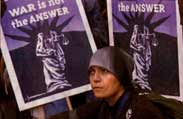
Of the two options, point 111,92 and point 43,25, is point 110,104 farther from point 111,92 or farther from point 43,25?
point 43,25

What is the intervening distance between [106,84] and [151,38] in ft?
2.49

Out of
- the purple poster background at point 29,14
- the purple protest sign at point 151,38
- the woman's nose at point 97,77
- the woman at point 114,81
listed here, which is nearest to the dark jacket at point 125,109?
the woman at point 114,81

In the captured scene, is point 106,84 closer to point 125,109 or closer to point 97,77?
point 97,77

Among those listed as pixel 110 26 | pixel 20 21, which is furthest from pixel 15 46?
pixel 110 26

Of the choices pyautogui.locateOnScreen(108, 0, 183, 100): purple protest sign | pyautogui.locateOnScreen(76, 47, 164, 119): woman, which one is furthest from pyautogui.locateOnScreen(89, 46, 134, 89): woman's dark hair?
pyautogui.locateOnScreen(108, 0, 183, 100): purple protest sign

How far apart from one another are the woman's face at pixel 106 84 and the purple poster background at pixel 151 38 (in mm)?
635

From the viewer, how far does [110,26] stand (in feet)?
12.1

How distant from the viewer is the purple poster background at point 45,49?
3.36 metres

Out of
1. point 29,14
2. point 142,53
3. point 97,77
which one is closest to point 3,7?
point 29,14

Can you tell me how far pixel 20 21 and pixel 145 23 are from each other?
0.89 metres

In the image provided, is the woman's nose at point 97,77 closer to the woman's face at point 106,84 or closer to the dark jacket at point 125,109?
the woman's face at point 106,84

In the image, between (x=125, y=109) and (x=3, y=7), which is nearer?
(x=125, y=109)

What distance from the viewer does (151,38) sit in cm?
355

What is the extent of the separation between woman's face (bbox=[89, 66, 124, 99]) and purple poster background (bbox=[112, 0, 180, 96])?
64cm
